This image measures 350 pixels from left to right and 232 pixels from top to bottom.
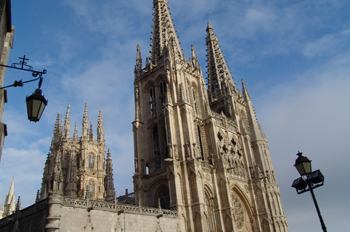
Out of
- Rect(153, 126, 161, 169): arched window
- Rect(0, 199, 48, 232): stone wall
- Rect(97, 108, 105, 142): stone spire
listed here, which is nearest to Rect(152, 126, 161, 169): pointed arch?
Rect(153, 126, 161, 169): arched window

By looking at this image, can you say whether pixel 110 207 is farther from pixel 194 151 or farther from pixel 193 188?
pixel 194 151

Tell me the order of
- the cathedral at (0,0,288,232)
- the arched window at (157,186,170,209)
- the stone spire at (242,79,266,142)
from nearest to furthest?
the cathedral at (0,0,288,232) → the arched window at (157,186,170,209) → the stone spire at (242,79,266,142)

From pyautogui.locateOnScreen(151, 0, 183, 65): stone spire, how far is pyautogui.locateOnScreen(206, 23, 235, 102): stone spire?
10.7 m

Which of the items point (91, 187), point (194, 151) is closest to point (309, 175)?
point (194, 151)

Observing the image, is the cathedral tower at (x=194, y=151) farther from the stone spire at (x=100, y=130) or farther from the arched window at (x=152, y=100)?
the stone spire at (x=100, y=130)

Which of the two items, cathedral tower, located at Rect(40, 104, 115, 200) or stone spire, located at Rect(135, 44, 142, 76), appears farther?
cathedral tower, located at Rect(40, 104, 115, 200)

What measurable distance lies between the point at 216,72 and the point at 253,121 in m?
10.0

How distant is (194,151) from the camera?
1077 inches

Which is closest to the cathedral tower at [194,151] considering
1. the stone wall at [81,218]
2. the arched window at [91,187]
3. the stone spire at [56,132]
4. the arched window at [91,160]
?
the stone wall at [81,218]

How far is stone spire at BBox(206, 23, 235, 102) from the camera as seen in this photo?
147 ft

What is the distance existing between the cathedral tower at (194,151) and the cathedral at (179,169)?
0.10 m

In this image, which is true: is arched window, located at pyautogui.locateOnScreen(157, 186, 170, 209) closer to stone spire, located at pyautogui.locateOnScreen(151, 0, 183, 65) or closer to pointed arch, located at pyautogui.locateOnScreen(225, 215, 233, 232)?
pointed arch, located at pyautogui.locateOnScreen(225, 215, 233, 232)

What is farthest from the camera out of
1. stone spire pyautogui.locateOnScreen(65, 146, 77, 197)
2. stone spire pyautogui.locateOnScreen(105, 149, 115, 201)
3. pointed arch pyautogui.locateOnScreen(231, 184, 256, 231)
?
stone spire pyautogui.locateOnScreen(105, 149, 115, 201)

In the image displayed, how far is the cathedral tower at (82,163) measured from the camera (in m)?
46.9
